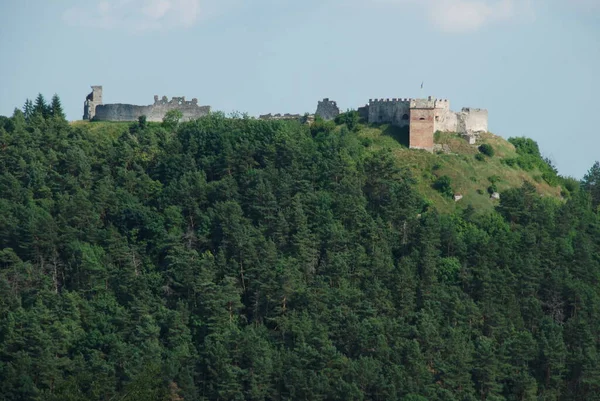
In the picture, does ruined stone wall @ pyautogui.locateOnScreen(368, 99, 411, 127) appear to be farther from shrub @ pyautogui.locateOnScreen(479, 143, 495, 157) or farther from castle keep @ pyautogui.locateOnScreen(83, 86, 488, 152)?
shrub @ pyautogui.locateOnScreen(479, 143, 495, 157)

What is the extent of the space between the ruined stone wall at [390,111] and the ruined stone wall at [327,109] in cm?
224

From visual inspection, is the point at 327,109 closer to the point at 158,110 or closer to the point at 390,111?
the point at 390,111

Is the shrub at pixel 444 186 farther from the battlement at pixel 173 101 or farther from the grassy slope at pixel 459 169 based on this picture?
the battlement at pixel 173 101

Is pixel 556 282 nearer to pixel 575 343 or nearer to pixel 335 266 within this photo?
pixel 575 343

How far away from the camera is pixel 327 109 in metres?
94.0

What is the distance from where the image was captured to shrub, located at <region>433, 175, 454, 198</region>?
8688 centimetres

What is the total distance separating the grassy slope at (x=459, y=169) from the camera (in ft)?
285

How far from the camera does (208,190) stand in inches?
3346

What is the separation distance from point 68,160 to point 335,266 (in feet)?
61.0

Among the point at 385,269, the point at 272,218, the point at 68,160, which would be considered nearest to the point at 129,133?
the point at 68,160

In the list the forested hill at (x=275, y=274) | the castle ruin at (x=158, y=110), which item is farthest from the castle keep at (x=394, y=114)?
the forested hill at (x=275, y=274)

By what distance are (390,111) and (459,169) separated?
21.0 feet

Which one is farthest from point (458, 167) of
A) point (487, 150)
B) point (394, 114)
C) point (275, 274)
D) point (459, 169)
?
point (275, 274)

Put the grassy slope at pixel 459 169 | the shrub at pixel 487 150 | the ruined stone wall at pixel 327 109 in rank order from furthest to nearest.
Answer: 1. the ruined stone wall at pixel 327 109
2. the shrub at pixel 487 150
3. the grassy slope at pixel 459 169
